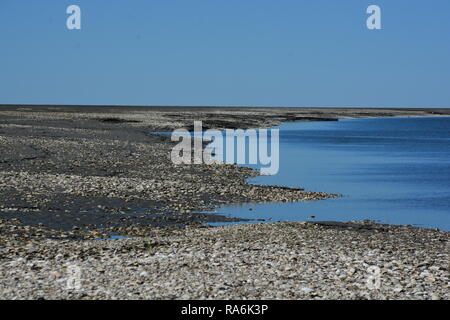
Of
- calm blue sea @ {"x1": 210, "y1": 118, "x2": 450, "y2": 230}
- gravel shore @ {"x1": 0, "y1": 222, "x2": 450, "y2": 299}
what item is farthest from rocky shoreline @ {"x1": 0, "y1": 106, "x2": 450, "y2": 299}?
calm blue sea @ {"x1": 210, "y1": 118, "x2": 450, "y2": 230}

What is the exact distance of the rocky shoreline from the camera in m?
12.0

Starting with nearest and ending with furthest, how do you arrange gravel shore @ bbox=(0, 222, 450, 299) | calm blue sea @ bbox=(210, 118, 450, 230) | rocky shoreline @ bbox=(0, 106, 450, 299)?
gravel shore @ bbox=(0, 222, 450, 299) → rocky shoreline @ bbox=(0, 106, 450, 299) → calm blue sea @ bbox=(210, 118, 450, 230)

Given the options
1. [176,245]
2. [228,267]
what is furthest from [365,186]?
[228,267]

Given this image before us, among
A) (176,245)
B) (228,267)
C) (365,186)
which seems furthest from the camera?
(365,186)

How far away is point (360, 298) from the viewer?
11.5 metres

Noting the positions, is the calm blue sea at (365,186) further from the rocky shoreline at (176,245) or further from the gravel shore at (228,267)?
the gravel shore at (228,267)

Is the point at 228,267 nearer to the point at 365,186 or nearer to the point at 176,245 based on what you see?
the point at 176,245

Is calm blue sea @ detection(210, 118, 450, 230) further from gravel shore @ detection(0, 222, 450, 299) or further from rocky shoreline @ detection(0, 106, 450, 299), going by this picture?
gravel shore @ detection(0, 222, 450, 299)

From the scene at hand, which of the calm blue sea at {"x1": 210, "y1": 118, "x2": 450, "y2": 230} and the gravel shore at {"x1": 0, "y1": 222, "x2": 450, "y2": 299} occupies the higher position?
the gravel shore at {"x1": 0, "y1": 222, "x2": 450, "y2": 299}

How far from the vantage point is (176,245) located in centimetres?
1588

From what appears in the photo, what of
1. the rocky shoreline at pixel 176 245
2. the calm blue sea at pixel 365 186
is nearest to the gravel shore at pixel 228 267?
the rocky shoreline at pixel 176 245

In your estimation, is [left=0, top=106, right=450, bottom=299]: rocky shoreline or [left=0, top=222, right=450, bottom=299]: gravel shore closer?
[left=0, top=222, right=450, bottom=299]: gravel shore

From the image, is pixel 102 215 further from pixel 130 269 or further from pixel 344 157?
pixel 344 157

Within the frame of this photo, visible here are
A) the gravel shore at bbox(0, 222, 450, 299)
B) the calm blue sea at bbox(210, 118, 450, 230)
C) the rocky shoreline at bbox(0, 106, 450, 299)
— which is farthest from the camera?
the calm blue sea at bbox(210, 118, 450, 230)
